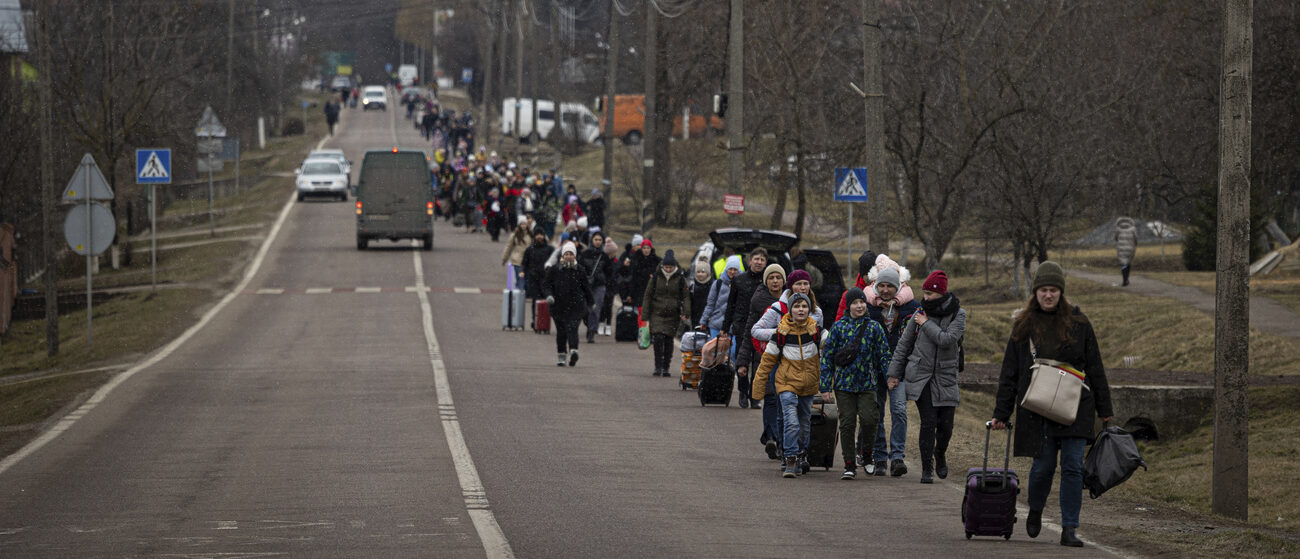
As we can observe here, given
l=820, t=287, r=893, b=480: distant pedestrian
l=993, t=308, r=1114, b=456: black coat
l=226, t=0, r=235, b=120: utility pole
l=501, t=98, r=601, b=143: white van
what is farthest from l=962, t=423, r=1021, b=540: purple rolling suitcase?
l=501, t=98, r=601, b=143: white van

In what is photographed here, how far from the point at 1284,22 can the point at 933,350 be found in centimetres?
2185

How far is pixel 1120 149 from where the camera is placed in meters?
37.7

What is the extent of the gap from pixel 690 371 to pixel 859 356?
21.4 feet

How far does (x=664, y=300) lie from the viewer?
2000cm

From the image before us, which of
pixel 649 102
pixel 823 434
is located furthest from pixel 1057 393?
pixel 649 102

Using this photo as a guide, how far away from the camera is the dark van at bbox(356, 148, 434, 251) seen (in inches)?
1592

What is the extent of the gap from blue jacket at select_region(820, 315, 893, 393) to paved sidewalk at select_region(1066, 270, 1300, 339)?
47.8 ft

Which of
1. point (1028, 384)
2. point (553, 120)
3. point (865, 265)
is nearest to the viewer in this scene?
point (1028, 384)

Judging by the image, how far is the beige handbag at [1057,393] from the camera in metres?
9.49

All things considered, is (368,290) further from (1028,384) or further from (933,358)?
(1028,384)

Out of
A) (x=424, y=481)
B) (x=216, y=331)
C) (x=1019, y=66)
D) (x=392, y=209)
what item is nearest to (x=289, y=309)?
(x=216, y=331)

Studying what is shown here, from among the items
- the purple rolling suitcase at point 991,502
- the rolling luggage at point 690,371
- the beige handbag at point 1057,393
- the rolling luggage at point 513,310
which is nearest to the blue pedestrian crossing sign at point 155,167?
the rolling luggage at point 513,310

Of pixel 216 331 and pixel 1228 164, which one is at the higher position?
pixel 1228 164

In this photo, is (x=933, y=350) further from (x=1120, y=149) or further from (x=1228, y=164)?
(x=1120, y=149)
